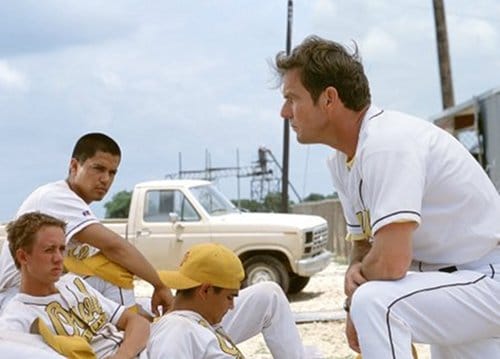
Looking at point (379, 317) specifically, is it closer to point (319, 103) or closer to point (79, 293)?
point (319, 103)

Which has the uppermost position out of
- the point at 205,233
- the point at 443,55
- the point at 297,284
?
the point at 443,55

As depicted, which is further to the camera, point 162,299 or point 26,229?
point 162,299

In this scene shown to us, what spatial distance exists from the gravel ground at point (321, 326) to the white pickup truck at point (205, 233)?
506 mm

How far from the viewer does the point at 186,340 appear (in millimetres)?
2863

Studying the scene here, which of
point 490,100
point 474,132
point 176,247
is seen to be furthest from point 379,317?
point 176,247

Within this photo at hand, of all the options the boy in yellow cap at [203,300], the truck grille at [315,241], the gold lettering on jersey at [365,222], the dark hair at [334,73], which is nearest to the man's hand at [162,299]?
the boy in yellow cap at [203,300]

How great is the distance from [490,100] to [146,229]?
5.45 meters

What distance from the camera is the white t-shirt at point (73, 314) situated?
2.99m

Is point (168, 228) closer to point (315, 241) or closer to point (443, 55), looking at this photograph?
point (315, 241)

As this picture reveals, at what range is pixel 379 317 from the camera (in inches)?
98.8

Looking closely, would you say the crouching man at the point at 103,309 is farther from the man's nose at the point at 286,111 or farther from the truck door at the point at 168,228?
the truck door at the point at 168,228

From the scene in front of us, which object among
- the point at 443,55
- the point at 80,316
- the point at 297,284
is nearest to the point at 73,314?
the point at 80,316

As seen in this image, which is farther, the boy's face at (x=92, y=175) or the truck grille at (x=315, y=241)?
the truck grille at (x=315, y=241)

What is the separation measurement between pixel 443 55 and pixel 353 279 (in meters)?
15.4
